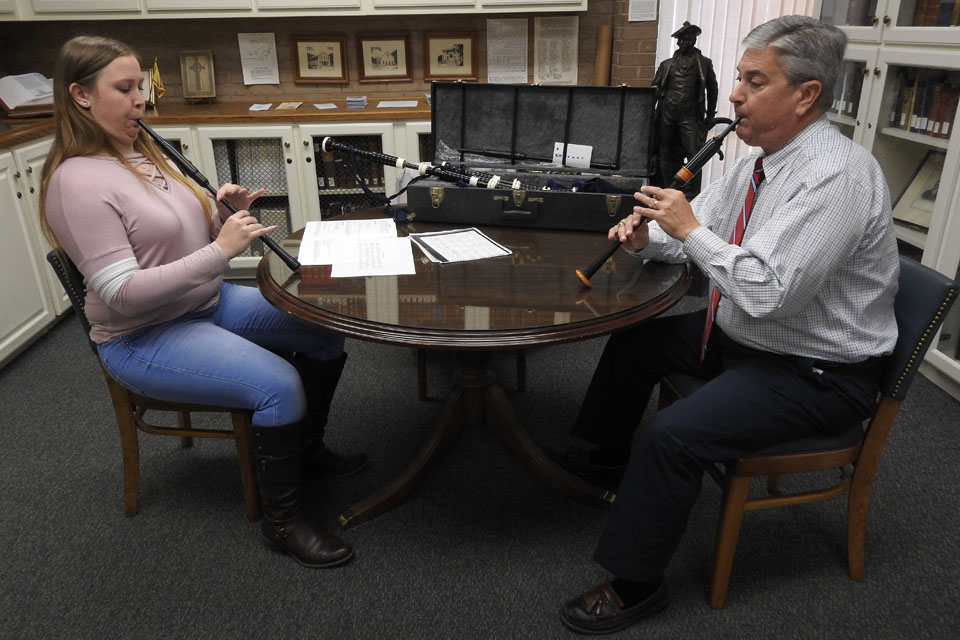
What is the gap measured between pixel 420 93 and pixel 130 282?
2579mm

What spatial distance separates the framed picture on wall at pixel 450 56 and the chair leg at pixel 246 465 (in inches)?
99.9

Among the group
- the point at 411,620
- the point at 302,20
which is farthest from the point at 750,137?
the point at 302,20

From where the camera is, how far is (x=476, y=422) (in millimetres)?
1893

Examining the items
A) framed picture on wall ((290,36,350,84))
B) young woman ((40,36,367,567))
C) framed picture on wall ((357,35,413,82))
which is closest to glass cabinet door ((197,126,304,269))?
framed picture on wall ((290,36,350,84))

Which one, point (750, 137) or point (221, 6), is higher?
point (221, 6)

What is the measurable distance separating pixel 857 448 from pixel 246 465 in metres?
1.38

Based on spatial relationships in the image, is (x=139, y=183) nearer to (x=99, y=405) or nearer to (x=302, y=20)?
(x=99, y=405)

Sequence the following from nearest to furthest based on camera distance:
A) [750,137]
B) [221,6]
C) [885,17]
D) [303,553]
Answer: [750,137]
[303,553]
[885,17]
[221,6]

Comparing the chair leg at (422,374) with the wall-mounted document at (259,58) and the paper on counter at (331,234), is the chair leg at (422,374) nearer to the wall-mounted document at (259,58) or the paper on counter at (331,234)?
the paper on counter at (331,234)

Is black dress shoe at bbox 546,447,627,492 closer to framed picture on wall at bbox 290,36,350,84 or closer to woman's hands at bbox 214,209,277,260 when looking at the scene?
woman's hands at bbox 214,209,277,260

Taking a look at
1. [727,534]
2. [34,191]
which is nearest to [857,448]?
[727,534]

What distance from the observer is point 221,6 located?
10.7 feet

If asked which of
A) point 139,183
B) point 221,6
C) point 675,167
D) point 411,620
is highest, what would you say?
point 221,6

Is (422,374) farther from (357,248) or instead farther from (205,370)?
(205,370)
